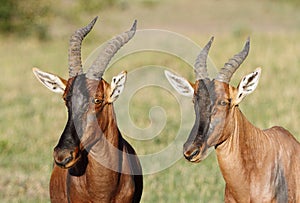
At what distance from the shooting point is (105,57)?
26.4ft

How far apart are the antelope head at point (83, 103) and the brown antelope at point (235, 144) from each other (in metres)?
0.69

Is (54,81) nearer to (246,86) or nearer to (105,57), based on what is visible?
(105,57)

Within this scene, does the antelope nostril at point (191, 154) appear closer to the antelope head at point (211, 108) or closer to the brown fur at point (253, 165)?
the antelope head at point (211, 108)

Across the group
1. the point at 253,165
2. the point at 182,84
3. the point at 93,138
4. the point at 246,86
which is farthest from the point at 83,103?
the point at 253,165

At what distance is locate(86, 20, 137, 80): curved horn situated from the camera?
310 inches

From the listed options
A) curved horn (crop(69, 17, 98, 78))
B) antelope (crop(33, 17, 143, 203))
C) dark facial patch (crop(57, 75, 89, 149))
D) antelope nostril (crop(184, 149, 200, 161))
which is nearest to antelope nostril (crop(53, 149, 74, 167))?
antelope (crop(33, 17, 143, 203))

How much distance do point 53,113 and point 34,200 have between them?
20.9 feet

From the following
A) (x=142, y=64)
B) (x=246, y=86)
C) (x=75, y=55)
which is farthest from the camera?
(x=142, y=64)

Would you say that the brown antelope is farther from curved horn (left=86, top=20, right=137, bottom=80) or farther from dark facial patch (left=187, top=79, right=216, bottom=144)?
curved horn (left=86, top=20, right=137, bottom=80)

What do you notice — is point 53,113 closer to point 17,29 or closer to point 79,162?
point 79,162

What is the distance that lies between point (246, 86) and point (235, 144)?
595mm

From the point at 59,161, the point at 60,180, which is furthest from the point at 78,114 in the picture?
the point at 60,180

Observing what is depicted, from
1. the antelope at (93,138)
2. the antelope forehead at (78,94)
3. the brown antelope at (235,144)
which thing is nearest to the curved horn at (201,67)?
the brown antelope at (235,144)

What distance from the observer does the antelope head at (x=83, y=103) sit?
733 centimetres
